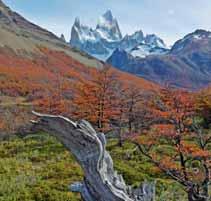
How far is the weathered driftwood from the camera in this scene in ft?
22.2

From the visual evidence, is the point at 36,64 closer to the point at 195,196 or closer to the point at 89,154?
the point at 195,196

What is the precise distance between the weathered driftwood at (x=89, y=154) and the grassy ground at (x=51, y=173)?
23.1 feet

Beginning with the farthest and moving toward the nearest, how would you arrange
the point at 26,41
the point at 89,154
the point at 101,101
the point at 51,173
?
the point at 26,41, the point at 101,101, the point at 51,173, the point at 89,154

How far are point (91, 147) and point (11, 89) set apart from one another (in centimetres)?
8673

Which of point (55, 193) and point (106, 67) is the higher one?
point (106, 67)

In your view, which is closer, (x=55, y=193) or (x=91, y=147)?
(x=91, y=147)

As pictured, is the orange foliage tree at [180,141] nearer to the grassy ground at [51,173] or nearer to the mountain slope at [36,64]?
the grassy ground at [51,173]

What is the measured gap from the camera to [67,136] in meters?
6.85

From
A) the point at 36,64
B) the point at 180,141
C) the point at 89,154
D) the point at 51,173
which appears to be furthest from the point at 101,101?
the point at 36,64

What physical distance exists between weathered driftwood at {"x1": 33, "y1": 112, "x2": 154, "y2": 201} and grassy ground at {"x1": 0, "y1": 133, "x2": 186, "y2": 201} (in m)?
7.04

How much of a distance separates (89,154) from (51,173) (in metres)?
12.9

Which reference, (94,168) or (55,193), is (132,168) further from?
(94,168)

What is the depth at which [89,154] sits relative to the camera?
22.6 feet

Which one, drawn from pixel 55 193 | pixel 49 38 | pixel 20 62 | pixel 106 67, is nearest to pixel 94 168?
pixel 55 193
